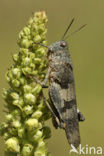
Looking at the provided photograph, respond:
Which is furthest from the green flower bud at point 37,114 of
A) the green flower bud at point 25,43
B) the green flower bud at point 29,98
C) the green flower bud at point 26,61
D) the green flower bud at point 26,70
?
the green flower bud at point 25,43

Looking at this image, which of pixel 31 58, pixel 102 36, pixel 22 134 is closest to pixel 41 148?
pixel 22 134

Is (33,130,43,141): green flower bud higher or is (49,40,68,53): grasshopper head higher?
(49,40,68,53): grasshopper head

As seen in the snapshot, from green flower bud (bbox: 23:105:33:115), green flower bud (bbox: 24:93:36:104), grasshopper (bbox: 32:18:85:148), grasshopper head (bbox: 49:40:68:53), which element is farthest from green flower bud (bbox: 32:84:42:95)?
grasshopper head (bbox: 49:40:68:53)

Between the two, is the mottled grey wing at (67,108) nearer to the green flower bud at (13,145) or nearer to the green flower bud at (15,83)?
Result: the green flower bud at (15,83)

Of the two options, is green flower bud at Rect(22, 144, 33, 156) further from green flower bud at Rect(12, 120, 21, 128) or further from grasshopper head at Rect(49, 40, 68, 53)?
grasshopper head at Rect(49, 40, 68, 53)

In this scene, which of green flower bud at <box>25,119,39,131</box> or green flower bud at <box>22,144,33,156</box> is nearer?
green flower bud at <box>22,144,33,156</box>

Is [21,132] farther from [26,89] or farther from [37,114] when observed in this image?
[26,89]

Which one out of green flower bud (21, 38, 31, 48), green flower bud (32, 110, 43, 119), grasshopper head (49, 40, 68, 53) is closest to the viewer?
green flower bud (32, 110, 43, 119)

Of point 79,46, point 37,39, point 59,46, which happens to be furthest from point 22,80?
point 79,46
